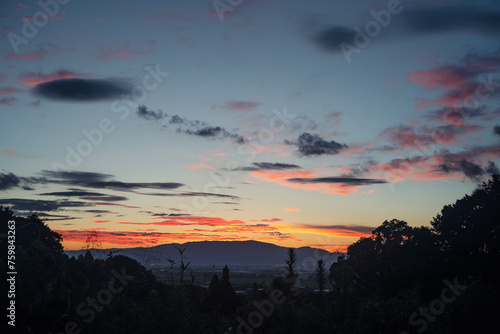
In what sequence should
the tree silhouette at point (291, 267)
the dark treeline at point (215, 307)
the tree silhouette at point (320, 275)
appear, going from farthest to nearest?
1. the tree silhouette at point (291, 267)
2. the tree silhouette at point (320, 275)
3. the dark treeline at point (215, 307)

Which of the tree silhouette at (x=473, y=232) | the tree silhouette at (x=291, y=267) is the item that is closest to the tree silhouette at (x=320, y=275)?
the tree silhouette at (x=291, y=267)

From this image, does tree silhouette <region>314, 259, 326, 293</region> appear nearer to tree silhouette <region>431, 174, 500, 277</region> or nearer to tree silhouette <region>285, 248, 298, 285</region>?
tree silhouette <region>285, 248, 298, 285</region>

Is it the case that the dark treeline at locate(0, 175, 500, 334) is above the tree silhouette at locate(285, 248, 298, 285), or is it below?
below

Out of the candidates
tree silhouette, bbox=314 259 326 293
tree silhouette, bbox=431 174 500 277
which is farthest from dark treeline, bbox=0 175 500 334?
tree silhouette, bbox=431 174 500 277

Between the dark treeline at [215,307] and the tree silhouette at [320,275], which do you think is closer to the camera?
the dark treeline at [215,307]

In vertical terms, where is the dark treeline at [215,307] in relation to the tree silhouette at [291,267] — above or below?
below

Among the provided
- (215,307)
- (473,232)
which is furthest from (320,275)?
(473,232)

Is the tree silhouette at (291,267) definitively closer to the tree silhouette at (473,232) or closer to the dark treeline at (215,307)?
the dark treeline at (215,307)

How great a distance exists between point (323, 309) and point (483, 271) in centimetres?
3800

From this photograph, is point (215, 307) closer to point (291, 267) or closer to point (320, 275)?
point (291, 267)

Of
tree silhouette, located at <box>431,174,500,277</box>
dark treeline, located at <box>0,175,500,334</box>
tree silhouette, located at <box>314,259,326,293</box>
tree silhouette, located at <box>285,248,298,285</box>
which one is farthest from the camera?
tree silhouette, located at <box>431,174,500,277</box>

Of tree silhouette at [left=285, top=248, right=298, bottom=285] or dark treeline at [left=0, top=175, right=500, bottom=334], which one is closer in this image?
dark treeline at [left=0, top=175, right=500, bottom=334]

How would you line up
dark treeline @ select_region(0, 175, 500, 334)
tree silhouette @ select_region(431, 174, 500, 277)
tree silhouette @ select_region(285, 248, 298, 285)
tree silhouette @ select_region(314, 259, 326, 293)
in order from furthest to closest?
tree silhouette @ select_region(431, 174, 500, 277) < tree silhouette @ select_region(285, 248, 298, 285) < tree silhouette @ select_region(314, 259, 326, 293) < dark treeline @ select_region(0, 175, 500, 334)

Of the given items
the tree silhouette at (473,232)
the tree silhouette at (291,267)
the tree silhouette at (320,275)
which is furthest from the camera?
the tree silhouette at (473,232)
